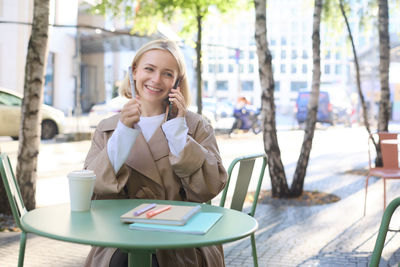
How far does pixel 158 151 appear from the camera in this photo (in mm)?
2814

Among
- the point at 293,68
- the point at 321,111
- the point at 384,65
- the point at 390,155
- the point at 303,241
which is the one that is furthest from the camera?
the point at 293,68

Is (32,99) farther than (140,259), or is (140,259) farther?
(32,99)

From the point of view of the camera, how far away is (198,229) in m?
2.03

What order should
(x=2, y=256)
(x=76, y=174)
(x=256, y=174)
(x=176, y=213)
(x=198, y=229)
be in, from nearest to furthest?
(x=198, y=229)
(x=176, y=213)
(x=76, y=174)
(x=2, y=256)
(x=256, y=174)

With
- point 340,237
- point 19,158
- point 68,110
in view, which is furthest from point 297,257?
point 68,110

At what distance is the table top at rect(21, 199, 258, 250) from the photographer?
190 centimetres

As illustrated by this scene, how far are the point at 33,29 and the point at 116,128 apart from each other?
3442 mm

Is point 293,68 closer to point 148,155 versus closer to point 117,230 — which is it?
point 148,155

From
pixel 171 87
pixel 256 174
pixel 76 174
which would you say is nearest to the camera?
pixel 76 174

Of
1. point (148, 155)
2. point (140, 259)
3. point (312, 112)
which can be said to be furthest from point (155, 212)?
point (312, 112)

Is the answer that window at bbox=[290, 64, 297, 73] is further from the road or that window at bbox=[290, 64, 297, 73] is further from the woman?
the woman

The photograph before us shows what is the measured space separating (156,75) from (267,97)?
4.81 metres

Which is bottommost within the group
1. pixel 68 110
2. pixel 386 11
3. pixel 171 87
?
pixel 68 110

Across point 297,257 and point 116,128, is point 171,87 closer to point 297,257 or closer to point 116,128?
point 116,128
